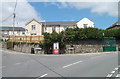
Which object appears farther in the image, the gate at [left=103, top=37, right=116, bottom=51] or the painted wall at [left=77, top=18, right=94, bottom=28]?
the painted wall at [left=77, top=18, right=94, bottom=28]

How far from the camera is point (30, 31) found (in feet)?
199

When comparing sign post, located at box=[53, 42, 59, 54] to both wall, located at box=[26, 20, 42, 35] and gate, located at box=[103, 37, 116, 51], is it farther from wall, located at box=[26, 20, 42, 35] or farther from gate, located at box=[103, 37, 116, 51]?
wall, located at box=[26, 20, 42, 35]

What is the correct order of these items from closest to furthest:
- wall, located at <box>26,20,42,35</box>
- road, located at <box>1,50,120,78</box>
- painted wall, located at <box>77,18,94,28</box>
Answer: road, located at <box>1,50,120,78</box> → painted wall, located at <box>77,18,94,28</box> → wall, located at <box>26,20,42,35</box>

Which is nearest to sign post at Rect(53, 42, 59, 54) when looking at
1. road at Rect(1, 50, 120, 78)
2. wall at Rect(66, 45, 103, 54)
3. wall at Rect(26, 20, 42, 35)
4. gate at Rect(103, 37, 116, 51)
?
wall at Rect(66, 45, 103, 54)

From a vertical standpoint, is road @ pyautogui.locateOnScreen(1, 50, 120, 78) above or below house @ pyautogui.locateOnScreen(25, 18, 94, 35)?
below

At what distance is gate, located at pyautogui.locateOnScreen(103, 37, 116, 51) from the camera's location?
37188 mm

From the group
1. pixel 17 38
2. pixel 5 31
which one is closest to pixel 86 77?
pixel 17 38

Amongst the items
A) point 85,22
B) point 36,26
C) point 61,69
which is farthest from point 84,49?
point 36,26

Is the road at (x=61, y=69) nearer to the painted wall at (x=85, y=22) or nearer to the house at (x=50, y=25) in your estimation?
the painted wall at (x=85, y=22)

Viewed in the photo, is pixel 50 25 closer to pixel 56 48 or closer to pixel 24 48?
pixel 24 48

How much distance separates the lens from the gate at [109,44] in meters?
37.2

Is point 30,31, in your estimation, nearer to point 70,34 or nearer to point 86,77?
point 70,34

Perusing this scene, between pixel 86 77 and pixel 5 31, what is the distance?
210ft

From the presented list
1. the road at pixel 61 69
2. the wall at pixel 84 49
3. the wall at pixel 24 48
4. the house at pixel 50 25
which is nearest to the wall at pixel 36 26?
the house at pixel 50 25
